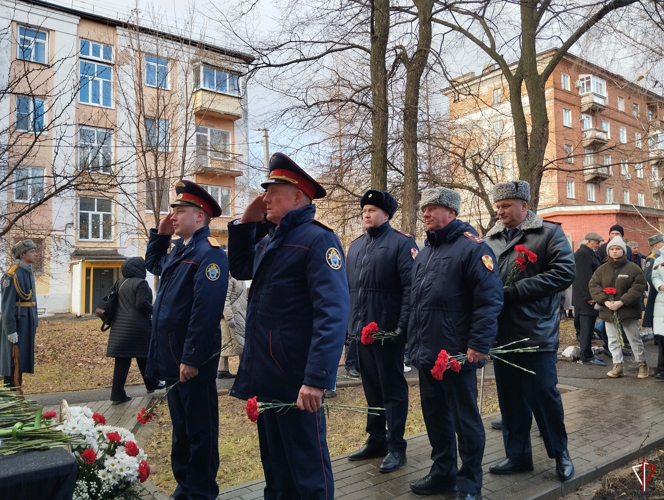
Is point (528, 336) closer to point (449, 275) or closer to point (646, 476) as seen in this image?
point (449, 275)

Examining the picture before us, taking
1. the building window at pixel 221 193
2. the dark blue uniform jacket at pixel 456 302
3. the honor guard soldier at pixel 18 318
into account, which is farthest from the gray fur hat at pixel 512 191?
the building window at pixel 221 193

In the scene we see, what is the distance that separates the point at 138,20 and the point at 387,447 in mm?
13467

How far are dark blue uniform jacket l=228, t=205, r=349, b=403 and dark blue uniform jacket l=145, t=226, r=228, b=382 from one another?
0.61 meters

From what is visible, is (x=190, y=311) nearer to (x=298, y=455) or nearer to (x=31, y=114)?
(x=298, y=455)

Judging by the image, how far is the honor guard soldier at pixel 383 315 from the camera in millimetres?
4391

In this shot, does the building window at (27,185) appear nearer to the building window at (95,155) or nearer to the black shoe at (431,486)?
the building window at (95,155)

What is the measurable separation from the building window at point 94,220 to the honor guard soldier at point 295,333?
2490 cm

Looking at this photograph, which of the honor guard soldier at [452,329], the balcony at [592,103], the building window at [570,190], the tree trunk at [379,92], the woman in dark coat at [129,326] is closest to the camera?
the honor guard soldier at [452,329]

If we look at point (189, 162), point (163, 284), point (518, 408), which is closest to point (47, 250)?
point (189, 162)

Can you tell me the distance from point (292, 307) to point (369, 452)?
2188 millimetres

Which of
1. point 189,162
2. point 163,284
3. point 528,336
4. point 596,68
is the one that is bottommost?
point 528,336

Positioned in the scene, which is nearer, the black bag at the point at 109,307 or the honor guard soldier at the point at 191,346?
the honor guard soldier at the point at 191,346

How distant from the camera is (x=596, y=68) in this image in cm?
1388

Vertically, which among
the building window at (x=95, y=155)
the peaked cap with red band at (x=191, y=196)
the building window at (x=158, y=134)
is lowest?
the peaked cap with red band at (x=191, y=196)
